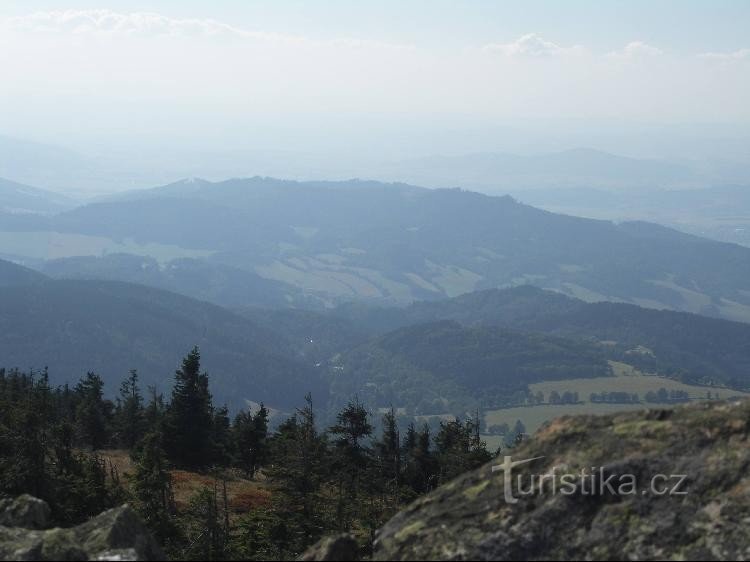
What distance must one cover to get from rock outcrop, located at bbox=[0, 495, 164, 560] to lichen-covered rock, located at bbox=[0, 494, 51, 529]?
9.01ft

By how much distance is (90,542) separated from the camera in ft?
46.4

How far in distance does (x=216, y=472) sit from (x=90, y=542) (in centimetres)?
3796

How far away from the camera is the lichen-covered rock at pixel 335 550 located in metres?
13.4

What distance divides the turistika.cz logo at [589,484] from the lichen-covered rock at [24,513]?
11721 mm

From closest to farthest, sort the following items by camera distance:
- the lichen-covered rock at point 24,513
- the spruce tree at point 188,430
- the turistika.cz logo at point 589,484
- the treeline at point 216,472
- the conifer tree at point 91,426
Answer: the turistika.cz logo at point 589,484
the lichen-covered rock at point 24,513
the treeline at point 216,472
the spruce tree at point 188,430
the conifer tree at point 91,426

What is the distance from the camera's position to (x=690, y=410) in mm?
14008

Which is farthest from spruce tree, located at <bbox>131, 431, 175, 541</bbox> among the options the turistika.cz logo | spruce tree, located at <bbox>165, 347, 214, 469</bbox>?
the turistika.cz logo

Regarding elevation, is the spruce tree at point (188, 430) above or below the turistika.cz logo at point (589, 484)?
below

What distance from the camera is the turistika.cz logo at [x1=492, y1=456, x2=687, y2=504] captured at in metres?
12.5

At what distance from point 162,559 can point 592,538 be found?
8.79 meters

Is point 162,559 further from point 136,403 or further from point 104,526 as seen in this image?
point 136,403

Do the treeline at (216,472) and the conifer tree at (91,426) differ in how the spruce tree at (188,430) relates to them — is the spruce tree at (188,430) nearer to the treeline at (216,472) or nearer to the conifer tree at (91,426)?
the treeline at (216,472)

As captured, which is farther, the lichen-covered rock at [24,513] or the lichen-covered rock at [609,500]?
the lichen-covered rock at [24,513]

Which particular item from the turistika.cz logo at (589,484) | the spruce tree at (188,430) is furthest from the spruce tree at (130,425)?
the turistika.cz logo at (589,484)
